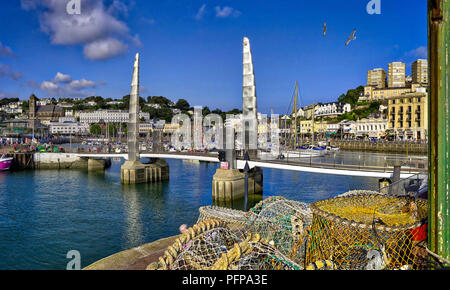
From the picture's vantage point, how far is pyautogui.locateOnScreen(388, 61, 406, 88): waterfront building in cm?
15238

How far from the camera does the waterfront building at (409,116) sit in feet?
259

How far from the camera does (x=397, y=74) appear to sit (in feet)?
502

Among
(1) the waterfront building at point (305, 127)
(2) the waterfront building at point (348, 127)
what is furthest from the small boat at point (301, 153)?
(1) the waterfront building at point (305, 127)

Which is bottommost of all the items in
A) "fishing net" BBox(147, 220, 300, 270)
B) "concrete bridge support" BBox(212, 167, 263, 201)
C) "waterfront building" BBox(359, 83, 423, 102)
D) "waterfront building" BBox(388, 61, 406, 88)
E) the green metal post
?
"concrete bridge support" BBox(212, 167, 263, 201)

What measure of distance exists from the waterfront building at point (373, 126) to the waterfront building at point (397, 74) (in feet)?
186

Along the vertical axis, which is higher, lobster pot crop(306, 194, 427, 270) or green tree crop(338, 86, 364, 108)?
green tree crop(338, 86, 364, 108)

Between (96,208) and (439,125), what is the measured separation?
2822 cm

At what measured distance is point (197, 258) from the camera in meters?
6.18

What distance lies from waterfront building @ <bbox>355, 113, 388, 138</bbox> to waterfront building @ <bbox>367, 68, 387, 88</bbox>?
61.9 meters

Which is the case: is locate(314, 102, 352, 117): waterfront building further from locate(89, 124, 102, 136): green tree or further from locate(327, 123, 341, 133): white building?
locate(89, 124, 102, 136): green tree

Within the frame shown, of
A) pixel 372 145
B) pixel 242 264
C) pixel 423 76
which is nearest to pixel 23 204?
pixel 242 264

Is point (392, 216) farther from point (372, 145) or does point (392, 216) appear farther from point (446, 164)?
point (372, 145)

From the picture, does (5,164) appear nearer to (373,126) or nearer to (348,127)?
(373,126)

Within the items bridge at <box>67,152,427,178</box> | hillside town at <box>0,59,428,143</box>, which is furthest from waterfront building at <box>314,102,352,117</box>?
bridge at <box>67,152,427,178</box>
